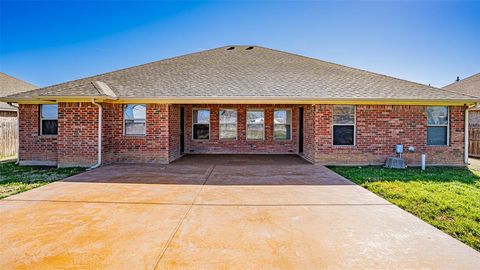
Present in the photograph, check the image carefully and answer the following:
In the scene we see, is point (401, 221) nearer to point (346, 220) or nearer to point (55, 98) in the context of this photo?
point (346, 220)

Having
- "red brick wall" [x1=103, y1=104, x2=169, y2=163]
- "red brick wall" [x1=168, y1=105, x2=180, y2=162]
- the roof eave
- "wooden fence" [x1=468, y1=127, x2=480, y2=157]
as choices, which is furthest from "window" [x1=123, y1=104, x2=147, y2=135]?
"wooden fence" [x1=468, y1=127, x2=480, y2=157]

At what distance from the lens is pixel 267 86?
32.9 ft

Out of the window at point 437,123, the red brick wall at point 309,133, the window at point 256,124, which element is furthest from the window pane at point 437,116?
the window at point 256,124

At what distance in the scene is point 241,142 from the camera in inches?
500

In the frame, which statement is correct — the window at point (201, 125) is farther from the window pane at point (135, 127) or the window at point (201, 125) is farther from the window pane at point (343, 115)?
the window pane at point (343, 115)

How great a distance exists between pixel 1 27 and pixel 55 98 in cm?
620

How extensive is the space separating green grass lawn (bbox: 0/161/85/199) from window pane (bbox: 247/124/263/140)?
7.11 metres

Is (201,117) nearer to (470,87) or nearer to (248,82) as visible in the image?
(248,82)

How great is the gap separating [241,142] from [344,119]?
4.95 meters

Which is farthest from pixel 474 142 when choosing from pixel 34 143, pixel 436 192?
pixel 34 143

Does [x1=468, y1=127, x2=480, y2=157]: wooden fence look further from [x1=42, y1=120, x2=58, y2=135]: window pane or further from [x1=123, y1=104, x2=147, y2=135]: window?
[x1=42, y1=120, x2=58, y2=135]: window pane

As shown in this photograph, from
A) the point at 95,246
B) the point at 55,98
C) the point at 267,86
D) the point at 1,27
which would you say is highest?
the point at 1,27

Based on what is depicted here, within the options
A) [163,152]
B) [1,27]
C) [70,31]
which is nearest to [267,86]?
[163,152]

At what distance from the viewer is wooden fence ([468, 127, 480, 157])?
12586mm
